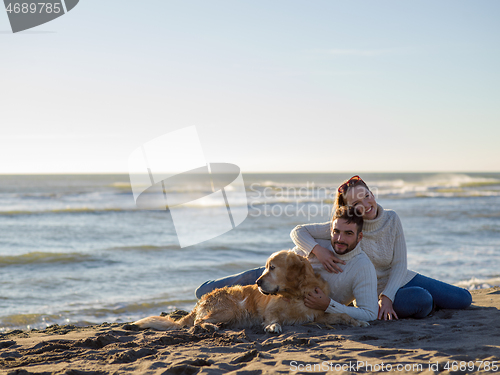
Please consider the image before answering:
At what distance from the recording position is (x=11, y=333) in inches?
165

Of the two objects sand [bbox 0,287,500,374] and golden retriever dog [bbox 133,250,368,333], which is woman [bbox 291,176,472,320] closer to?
sand [bbox 0,287,500,374]

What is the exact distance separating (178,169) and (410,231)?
29.8 ft

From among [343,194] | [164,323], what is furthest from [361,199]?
[164,323]

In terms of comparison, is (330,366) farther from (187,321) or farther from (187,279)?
(187,279)

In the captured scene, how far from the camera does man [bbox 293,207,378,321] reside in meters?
3.64

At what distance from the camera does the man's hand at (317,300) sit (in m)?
3.52

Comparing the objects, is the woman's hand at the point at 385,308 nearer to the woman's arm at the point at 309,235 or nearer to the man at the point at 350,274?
the man at the point at 350,274

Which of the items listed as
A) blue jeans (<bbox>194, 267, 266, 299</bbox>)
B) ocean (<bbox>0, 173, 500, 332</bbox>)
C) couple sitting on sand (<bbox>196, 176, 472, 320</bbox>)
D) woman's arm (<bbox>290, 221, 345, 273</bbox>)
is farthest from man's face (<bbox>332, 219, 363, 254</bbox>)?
ocean (<bbox>0, 173, 500, 332</bbox>)

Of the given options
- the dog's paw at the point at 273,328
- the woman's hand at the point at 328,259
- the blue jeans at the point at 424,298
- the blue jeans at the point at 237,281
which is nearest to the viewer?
the dog's paw at the point at 273,328

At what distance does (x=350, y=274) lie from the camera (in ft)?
12.1

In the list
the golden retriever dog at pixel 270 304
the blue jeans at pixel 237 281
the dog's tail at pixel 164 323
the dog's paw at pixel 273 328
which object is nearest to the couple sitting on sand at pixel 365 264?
the golden retriever dog at pixel 270 304

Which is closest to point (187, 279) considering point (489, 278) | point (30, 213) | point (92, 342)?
point (92, 342)

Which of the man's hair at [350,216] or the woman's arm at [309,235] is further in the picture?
the woman's arm at [309,235]

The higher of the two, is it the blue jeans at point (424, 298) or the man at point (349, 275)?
the man at point (349, 275)
